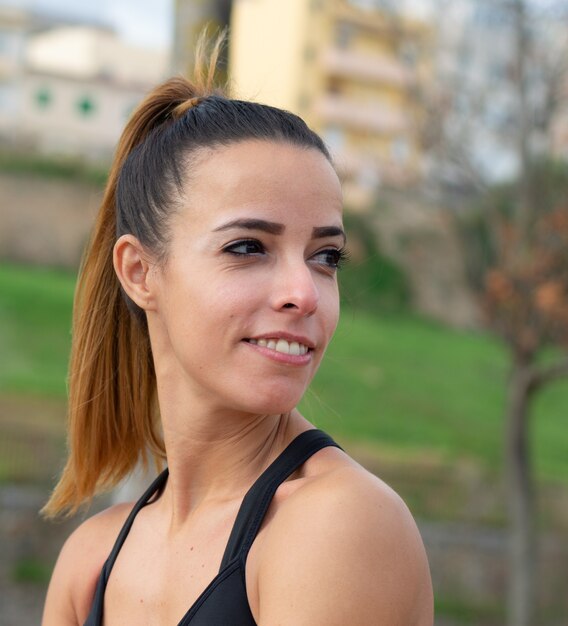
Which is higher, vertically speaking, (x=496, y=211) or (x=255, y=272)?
(x=255, y=272)

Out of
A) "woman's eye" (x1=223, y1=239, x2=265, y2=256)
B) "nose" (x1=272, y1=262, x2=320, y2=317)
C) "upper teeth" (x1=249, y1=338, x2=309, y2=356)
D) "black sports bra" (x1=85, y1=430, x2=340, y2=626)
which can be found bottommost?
"black sports bra" (x1=85, y1=430, x2=340, y2=626)

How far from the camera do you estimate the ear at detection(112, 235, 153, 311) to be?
6.55 ft

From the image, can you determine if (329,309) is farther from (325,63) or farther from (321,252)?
(325,63)

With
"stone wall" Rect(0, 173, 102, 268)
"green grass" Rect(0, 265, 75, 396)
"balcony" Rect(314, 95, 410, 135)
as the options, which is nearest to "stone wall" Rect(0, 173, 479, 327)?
"stone wall" Rect(0, 173, 102, 268)

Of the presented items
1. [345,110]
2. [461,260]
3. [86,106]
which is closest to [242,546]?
[86,106]

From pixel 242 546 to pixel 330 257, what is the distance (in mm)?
483

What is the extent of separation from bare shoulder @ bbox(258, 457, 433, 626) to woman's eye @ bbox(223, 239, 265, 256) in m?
0.37

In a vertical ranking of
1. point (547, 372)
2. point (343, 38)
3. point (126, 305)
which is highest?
point (126, 305)

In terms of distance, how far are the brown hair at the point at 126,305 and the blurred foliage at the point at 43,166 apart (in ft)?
64.3

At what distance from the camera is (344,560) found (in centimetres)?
164

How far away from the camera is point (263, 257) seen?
70.8 inches

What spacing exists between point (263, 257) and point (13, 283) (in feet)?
55.8

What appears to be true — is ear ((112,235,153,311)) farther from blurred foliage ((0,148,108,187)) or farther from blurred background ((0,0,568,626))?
blurred foliage ((0,148,108,187))

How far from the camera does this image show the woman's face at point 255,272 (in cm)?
178
